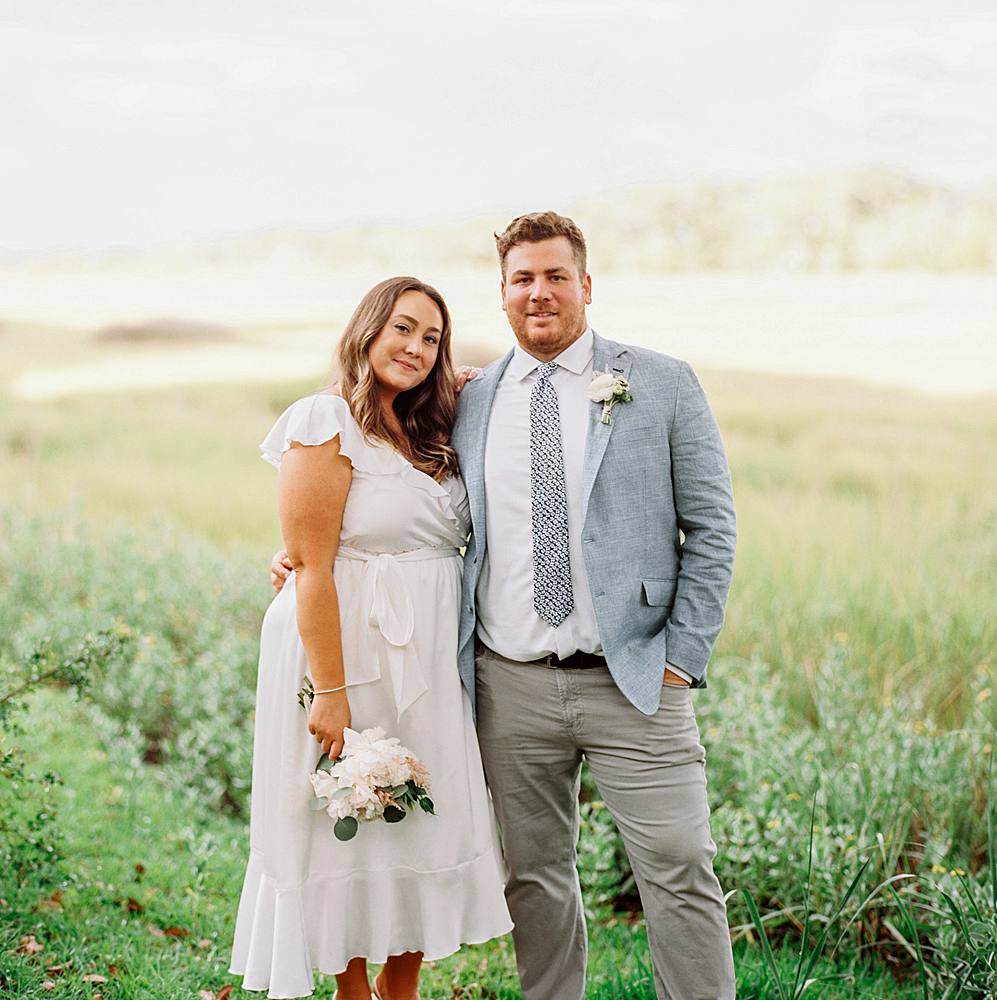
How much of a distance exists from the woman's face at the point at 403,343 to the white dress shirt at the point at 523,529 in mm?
255

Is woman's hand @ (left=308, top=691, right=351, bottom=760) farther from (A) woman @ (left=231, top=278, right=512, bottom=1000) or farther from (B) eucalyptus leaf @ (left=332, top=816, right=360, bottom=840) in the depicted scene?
(B) eucalyptus leaf @ (left=332, top=816, right=360, bottom=840)

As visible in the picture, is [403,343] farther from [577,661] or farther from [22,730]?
[22,730]

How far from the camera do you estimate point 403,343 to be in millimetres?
2816

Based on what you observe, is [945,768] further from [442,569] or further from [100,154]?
[100,154]

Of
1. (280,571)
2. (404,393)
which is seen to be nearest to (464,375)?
(404,393)

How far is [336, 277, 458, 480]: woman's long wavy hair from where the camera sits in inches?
110

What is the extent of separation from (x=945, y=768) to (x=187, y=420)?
20.6ft

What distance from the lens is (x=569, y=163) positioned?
8.56 m

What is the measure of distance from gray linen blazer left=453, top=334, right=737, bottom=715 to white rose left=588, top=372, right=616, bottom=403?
37 millimetres

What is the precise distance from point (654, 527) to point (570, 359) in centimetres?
51

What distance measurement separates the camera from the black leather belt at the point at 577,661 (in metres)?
2.73

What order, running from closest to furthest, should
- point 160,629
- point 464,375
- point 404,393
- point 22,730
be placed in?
point 404,393 → point 464,375 → point 22,730 → point 160,629

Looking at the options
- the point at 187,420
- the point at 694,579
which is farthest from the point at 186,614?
the point at 694,579

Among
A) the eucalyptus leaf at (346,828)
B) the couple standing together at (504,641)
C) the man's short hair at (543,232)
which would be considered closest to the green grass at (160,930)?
the couple standing together at (504,641)
